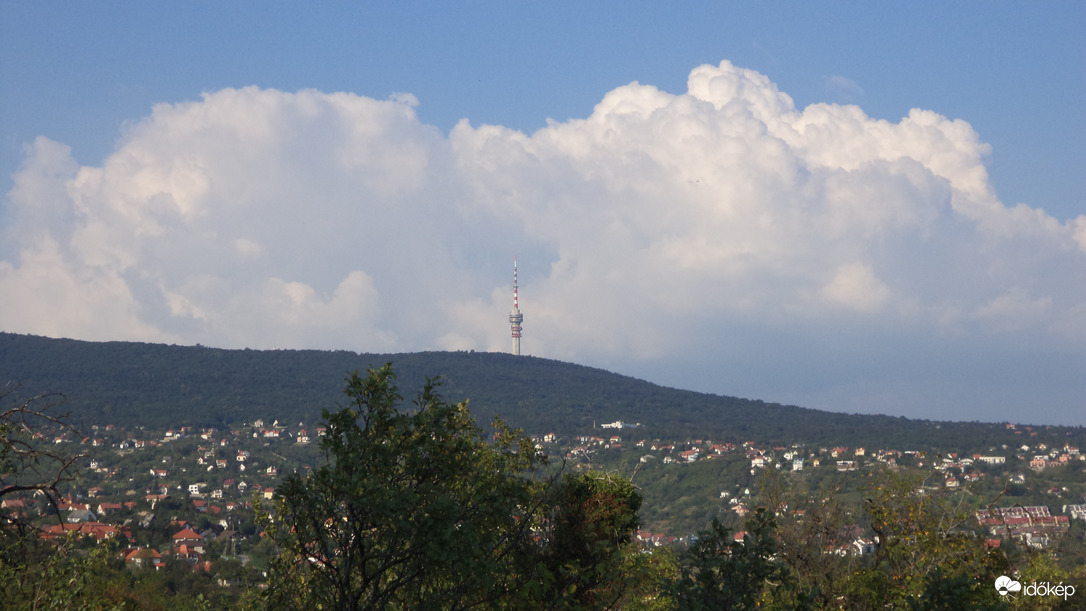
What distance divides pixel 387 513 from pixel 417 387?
507 feet

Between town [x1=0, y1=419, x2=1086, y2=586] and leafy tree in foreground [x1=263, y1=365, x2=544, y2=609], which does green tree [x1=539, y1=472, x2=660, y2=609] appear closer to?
leafy tree in foreground [x1=263, y1=365, x2=544, y2=609]

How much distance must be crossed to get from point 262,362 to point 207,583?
14464 centimetres

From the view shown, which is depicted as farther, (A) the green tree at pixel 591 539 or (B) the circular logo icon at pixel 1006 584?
(B) the circular logo icon at pixel 1006 584

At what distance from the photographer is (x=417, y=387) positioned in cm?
16038

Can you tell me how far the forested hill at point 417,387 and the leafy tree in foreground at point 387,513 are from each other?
402 feet

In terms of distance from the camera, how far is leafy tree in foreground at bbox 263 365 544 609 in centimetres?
785

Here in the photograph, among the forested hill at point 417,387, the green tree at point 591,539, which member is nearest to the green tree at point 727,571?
the green tree at point 591,539

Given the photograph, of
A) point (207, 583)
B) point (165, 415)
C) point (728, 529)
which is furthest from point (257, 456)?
point (728, 529)

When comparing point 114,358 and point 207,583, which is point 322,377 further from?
point 207,583

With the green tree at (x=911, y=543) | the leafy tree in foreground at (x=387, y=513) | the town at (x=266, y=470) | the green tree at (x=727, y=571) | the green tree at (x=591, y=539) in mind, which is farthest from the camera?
the town at (x=266, y=470)

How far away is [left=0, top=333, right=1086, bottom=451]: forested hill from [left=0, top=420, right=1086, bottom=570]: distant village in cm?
606

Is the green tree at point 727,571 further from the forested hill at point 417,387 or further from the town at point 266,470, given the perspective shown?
the forested hill at point 417,387

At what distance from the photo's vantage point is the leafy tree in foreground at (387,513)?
7.85 metres

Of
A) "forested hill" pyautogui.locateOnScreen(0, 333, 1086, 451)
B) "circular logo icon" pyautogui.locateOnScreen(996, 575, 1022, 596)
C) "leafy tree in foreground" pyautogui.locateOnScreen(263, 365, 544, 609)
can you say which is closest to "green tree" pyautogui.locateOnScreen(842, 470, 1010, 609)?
"circular logo icon" pyautogui.locateOnScreen(996, 575, 1022, 596)
